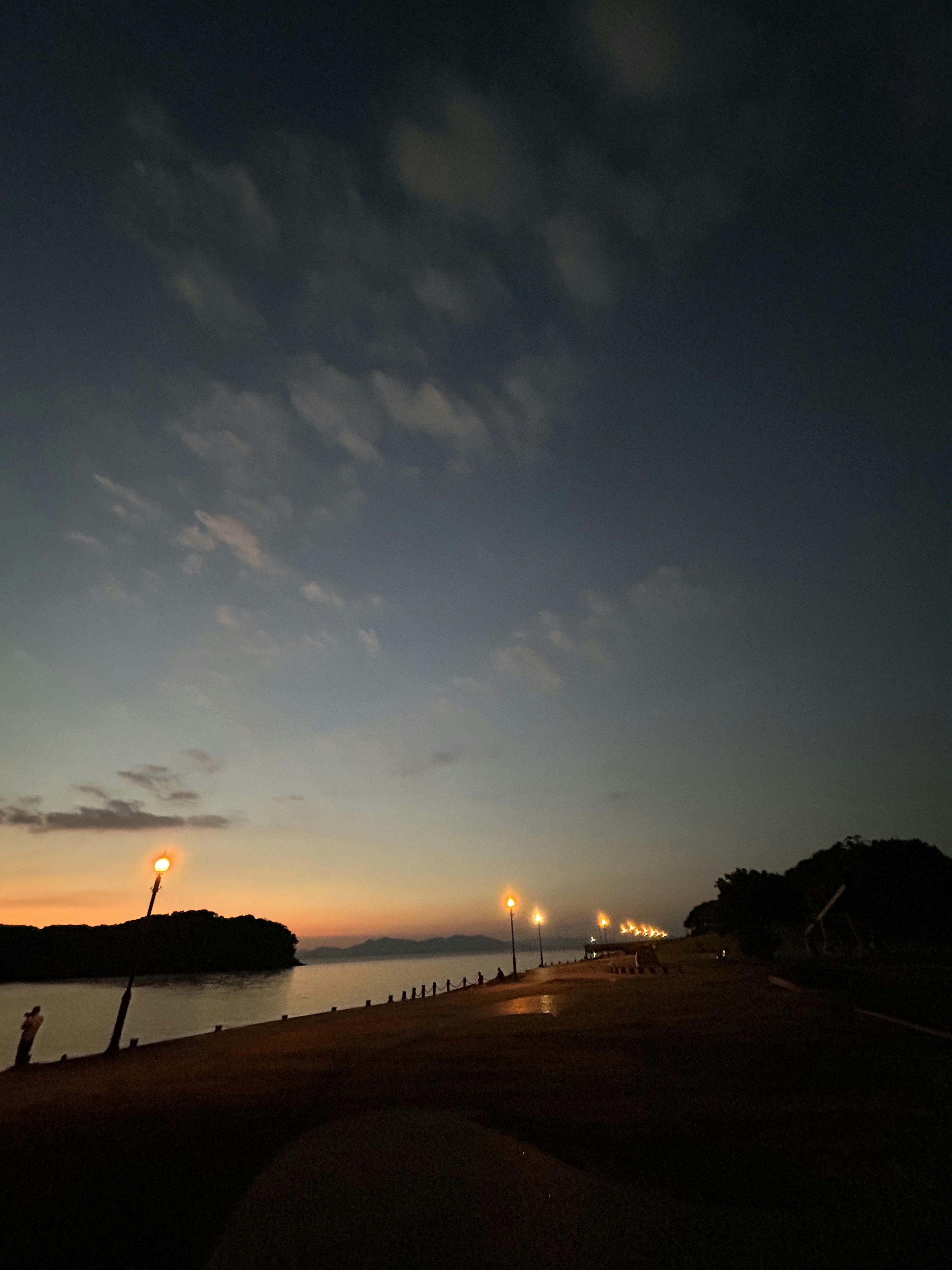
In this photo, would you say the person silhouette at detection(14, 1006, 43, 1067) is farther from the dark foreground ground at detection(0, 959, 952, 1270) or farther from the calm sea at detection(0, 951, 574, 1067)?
the calm sea at detection(0, 951, 574, 1067)

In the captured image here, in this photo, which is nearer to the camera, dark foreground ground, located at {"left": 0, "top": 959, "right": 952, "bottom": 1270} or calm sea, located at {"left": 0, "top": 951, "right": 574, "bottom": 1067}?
dark foreground ground, located at {"left": 0, "top": 959, "right": 952, "bottom": 1270}

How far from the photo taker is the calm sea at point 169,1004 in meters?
74.6

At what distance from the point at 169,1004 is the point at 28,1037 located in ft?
396

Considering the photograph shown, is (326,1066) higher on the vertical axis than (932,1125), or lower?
higher

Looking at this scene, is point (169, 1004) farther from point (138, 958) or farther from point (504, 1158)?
point (504, 1158)

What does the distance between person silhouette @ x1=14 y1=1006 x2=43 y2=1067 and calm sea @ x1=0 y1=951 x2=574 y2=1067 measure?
1832 centimetres

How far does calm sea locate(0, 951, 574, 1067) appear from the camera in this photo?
74.6 meters

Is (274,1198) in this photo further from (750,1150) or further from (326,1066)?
(326,1066)

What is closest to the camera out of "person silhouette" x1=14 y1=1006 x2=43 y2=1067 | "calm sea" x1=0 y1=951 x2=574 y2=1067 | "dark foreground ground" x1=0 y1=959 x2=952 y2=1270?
"dark foreground ground" x1=0 y1=959 x2=952 y2=1270

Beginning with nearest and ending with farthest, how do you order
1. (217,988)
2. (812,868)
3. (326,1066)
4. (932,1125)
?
(932,1125), (326,1066), (812,868), (217,988)

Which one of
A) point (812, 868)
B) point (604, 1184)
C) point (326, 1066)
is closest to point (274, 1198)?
point (604, 1184)

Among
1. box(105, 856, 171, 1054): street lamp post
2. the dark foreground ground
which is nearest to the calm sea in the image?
box(105, 856, 171, 1054): street lamp post

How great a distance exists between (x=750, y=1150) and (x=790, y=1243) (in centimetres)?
223

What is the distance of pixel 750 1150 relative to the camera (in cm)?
793
